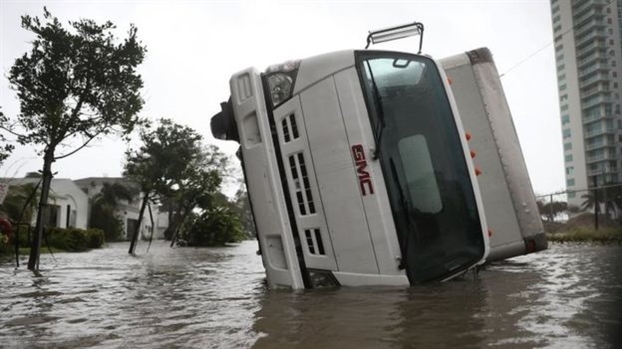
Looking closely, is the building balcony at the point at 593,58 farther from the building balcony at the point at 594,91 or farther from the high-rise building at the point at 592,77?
the building balcony at the point at 594,91

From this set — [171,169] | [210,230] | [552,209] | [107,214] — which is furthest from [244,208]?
[552,209]

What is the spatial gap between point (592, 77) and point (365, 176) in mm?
2331

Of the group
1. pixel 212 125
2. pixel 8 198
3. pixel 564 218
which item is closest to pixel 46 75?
pixel 8 198

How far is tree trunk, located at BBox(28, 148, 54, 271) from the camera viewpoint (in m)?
9.96

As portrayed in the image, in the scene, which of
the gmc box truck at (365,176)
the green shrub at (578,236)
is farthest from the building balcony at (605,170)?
the green shrub at (578,236)

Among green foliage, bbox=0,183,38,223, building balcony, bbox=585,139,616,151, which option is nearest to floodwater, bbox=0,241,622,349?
building balcony, bbox=585,139,616,151

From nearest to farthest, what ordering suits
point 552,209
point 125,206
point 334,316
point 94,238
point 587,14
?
point 334,316 < point 587,14 < point 552,209 < point 94,238 < point 125,206

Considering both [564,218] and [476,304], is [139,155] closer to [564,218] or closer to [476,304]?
[564,218]

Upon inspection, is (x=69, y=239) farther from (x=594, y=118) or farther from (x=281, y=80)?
(x=594, y=118)

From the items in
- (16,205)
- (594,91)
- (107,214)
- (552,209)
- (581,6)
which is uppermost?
(107,214)

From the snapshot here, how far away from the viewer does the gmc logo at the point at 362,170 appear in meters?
4.35

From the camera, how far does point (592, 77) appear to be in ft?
15.2

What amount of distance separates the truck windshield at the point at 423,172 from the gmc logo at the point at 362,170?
157 mm

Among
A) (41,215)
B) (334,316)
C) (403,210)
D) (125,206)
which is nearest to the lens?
(334,316)
